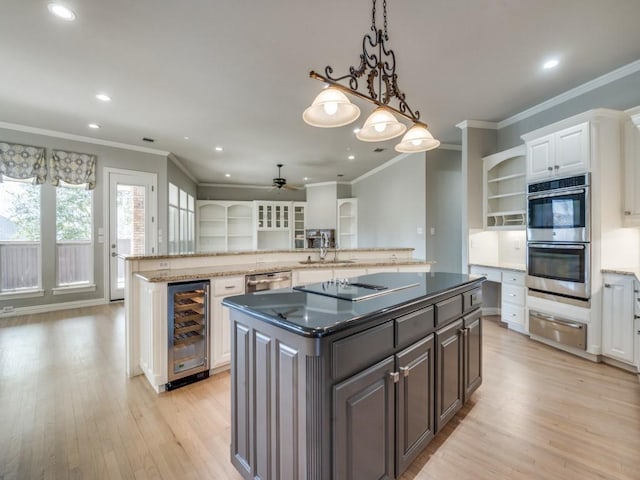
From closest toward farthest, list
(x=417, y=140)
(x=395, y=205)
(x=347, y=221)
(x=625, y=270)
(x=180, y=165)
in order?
(x=417, y=140)
(x=625, y=270)
(x=395, y=205)
(x=180, y=165)
(x=347, y=221)

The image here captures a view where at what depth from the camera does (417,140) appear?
7.38 ft

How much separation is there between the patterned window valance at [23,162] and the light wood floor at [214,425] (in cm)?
290

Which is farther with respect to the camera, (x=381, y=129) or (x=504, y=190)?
(x=504, y=190)

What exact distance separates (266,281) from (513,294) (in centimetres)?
311

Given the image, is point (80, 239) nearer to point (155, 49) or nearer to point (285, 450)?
point (155, 49)

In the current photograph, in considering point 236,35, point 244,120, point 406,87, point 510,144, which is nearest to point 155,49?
point 236,35

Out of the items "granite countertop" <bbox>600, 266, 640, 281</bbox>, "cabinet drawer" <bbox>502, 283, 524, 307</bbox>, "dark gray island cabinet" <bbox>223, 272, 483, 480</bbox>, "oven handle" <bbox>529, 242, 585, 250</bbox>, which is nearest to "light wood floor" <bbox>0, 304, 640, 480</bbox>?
"dark gray island cabinet" <bbox>223, 272, 483, 480</bbox>

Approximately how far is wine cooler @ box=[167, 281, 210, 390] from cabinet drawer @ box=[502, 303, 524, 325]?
142 inches

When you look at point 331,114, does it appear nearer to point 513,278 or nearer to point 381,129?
point 381,129

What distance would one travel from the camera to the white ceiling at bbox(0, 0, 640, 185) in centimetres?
213

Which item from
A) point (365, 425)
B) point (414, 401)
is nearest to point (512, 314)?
point (414, 401)

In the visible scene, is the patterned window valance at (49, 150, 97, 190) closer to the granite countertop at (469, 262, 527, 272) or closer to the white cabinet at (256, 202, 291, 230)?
the white cabinet at (256, 202, 291, 230)

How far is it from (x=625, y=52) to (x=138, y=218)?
22.7ft

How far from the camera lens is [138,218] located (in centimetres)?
551
